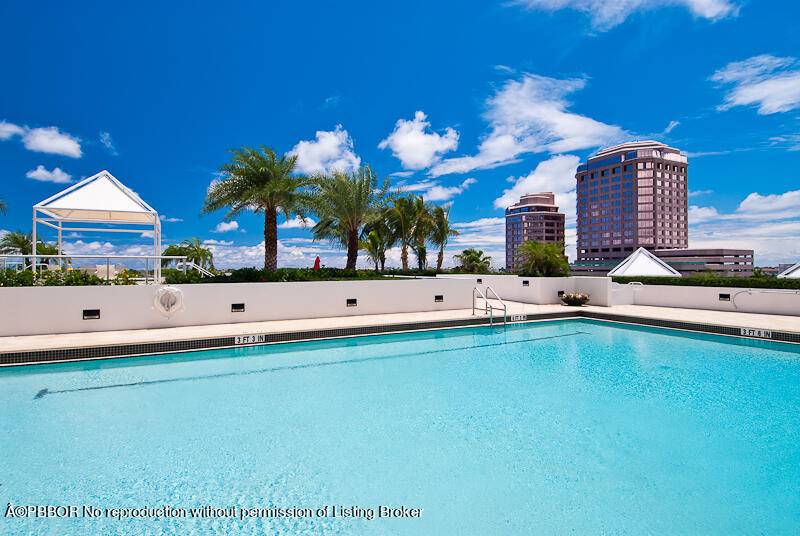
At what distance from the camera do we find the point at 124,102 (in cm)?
1709

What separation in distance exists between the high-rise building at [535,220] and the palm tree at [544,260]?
101 metres

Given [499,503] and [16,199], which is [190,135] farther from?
[499,503]

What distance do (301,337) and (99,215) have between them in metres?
8.73

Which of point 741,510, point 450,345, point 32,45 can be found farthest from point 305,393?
point 32,45

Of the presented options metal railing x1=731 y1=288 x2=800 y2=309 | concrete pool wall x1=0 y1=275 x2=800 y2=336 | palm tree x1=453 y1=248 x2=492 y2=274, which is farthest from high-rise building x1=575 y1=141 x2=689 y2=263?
metal railing x1=731 y1=288 x2=800 y2=309

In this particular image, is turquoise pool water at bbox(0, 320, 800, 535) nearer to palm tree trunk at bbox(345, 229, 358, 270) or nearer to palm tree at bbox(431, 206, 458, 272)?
palm tree trunk at bbox(345, 229, 358, 270)

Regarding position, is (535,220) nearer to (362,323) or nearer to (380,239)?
(380,239)

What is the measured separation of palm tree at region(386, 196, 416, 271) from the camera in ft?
75.5

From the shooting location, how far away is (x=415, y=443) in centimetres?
437

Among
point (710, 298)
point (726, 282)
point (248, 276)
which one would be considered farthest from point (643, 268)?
point (248, 276)

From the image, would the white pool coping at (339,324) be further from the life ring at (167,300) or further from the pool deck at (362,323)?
the life ring at (167,300)

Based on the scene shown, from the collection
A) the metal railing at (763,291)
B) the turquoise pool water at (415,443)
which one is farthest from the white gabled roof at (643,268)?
the turquoise pool water at (415,443)

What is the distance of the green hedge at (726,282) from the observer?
485 inches

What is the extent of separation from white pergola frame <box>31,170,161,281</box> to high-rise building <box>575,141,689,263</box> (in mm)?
115081
